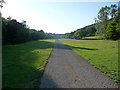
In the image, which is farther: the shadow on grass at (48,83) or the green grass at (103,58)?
the green grass at (103,58)

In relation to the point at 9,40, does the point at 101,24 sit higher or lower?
higher

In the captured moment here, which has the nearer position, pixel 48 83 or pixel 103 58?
pixel 48 83

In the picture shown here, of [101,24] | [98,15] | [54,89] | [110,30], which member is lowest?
[54,89]

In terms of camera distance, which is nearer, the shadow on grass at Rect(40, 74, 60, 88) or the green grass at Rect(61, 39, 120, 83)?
the shadow on grass at Rect(40, 74, 60, 88)

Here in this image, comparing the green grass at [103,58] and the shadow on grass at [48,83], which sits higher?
the green grass at [103,58]

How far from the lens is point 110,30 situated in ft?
125

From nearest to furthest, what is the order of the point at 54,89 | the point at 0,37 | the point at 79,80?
the point at 54,89 < the point at 79,80 < the point at 0,37

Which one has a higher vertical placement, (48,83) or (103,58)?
(103,58)

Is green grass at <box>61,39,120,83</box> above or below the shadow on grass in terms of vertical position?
above

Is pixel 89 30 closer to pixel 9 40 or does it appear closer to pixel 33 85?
pixel 9 40

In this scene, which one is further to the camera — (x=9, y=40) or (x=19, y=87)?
(x=9, y=40)

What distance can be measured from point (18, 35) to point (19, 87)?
135ft

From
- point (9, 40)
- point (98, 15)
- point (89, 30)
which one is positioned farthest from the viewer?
point (89, 30)

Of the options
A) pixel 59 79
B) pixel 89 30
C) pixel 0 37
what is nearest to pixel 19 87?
pixel 59 79
